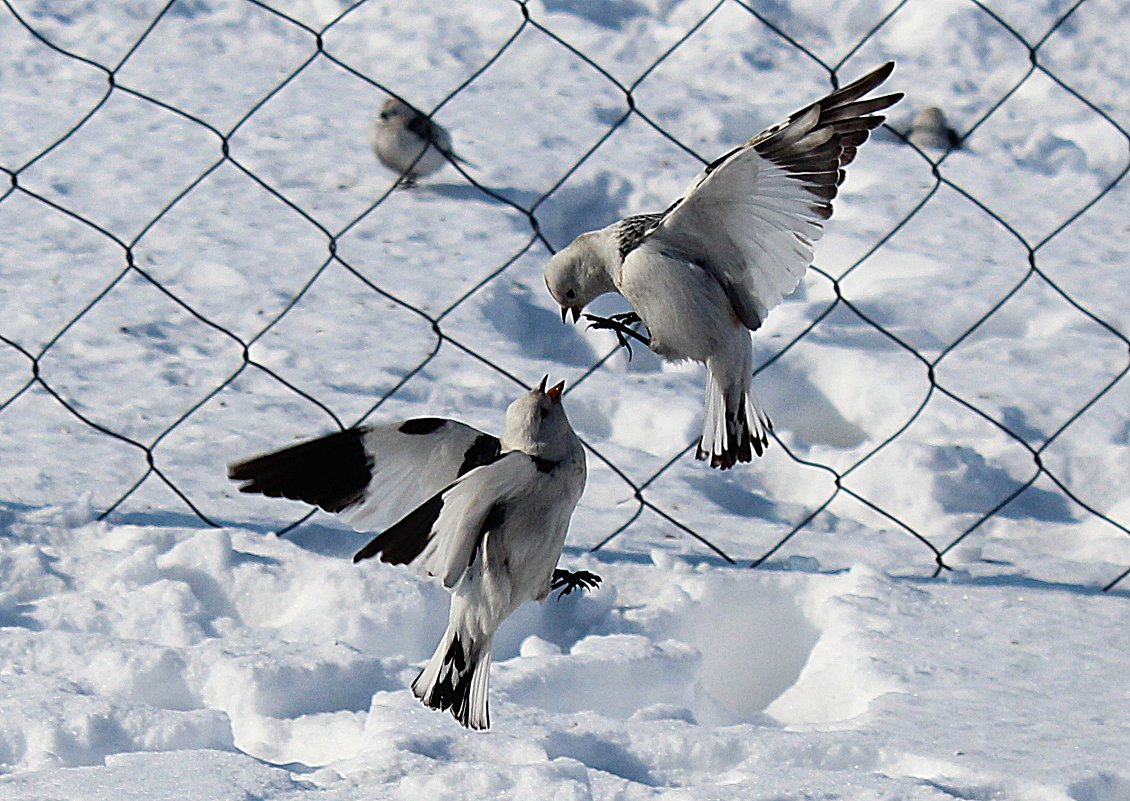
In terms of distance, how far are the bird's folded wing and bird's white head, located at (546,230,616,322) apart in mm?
171

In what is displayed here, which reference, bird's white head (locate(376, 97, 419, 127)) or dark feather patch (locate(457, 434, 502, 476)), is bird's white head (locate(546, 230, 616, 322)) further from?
bird's white head (locate(376, 97, 419, 127))

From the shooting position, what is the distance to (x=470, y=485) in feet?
3.97

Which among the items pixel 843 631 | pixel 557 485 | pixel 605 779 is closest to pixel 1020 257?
pixel 843 631

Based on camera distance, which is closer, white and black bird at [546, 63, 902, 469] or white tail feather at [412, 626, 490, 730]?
white and black bird at [546, 63, 902, 469]

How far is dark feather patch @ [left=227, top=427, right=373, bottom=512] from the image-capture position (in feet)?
4.00

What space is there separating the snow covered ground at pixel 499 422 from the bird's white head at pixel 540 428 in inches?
20.1

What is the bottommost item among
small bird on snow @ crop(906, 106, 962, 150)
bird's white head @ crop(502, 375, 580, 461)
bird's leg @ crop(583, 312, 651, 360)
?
bird's white head @ crop(502, 375, 580, 461)

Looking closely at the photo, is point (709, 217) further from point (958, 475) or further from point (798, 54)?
point (798, 54)

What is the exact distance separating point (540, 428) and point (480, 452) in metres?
0.06

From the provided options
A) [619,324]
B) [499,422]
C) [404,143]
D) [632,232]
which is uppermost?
[404,143]

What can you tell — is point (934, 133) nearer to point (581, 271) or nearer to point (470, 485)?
point (581, 271)

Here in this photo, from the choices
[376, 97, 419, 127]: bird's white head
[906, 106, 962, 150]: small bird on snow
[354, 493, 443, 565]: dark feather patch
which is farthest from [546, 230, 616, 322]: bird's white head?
[906, 106, 962, 150]: small bird on snow

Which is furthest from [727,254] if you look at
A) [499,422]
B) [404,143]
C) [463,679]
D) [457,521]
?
[404,143]

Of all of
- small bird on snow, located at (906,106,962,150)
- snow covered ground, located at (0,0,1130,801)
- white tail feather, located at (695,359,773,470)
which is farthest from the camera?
small bird on snow, located at (906,106,962,150)
